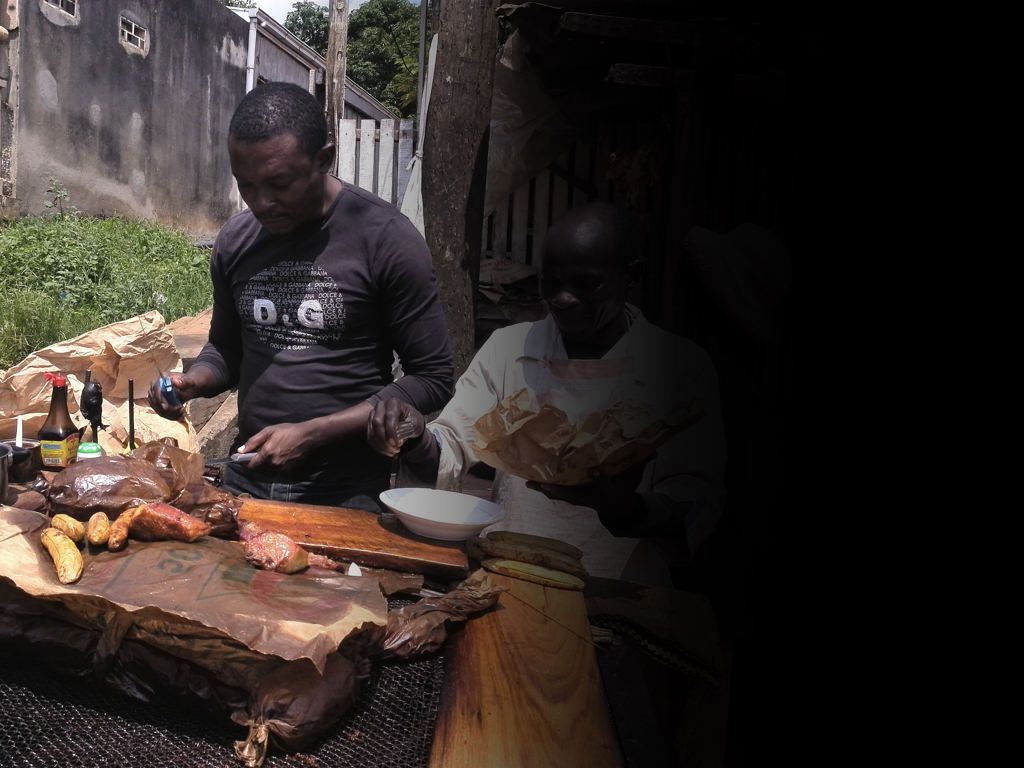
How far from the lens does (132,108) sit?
331 inches

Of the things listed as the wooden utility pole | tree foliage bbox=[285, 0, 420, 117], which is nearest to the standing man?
the wooden utility pole

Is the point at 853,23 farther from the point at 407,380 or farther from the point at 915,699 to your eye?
the point at 407,380

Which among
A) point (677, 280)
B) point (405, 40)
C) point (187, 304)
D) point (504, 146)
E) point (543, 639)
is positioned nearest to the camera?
point (543, 639)

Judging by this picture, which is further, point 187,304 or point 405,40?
point 405,40

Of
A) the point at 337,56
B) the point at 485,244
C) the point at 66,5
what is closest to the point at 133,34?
the point at 66,5

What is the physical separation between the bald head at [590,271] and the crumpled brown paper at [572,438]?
210mm

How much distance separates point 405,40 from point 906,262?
72.7 feet

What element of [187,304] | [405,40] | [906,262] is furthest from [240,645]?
[405,40]

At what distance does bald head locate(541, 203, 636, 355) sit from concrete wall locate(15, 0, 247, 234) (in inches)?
288

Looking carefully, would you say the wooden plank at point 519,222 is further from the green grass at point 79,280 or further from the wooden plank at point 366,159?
the green grass at point 79,280

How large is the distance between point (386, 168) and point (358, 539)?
2.72 metres

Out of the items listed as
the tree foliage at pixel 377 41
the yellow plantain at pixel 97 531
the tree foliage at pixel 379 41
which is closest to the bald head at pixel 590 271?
the yellow plantain at pixel 97 531

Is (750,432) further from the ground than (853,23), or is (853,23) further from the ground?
(853,23)

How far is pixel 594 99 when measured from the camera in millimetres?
1992
